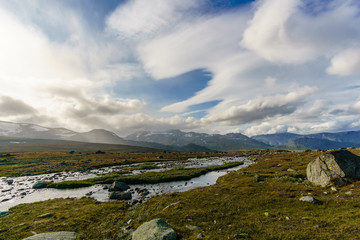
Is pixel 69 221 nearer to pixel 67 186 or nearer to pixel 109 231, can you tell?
pixel 109 231

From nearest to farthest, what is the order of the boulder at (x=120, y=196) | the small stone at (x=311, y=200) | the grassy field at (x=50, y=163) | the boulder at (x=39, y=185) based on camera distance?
the small stone at (x=311, y=200)
the boulder at (x=120, y=196)
the boulder at (x=39, y=185)
the grassy field at (x=50, y=163)

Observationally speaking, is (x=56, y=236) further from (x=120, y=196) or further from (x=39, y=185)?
(x=39, y=185)

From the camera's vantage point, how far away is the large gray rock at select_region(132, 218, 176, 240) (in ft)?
45.9

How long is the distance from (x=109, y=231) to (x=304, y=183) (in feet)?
116

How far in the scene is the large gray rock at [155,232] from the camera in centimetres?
1398

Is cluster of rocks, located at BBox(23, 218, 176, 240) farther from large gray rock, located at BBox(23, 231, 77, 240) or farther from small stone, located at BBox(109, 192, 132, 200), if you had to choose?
small stone, located at BBox(109, 192, 132, 200)

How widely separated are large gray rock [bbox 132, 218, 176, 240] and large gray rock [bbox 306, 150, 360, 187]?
95.9ft

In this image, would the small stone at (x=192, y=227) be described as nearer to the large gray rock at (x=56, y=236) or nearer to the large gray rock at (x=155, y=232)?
the large gray rock at (x=155, y=232)

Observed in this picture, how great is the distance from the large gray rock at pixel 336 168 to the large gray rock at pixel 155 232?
2923 cm

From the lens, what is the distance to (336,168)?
28891 mm

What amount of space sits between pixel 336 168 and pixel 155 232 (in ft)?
106

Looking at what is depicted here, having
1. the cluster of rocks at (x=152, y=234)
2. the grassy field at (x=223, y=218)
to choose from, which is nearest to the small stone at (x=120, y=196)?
the grassy field at (x=223, y=218)

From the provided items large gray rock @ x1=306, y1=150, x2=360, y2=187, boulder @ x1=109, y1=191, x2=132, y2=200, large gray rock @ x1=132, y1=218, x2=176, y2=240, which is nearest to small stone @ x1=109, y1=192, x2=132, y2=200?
boulder @ x1=109, y1=191, x2=132, y2=200

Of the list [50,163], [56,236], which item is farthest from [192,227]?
[50,163]
